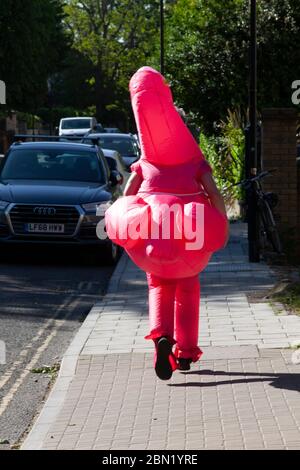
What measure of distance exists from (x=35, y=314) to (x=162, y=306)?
150 inches

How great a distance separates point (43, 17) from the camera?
4947 cm

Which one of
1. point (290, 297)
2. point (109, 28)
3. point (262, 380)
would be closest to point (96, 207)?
point (290, 297)

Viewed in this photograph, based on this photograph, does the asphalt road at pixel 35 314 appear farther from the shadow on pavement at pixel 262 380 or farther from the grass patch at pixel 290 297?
the grass patch at pixel 290 297

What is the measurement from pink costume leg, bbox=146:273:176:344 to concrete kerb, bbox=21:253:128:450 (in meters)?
0.74

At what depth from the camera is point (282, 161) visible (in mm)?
15922

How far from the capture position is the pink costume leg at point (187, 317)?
8.10m

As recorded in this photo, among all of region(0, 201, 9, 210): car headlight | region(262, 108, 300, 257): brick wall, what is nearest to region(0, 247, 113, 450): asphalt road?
region(0, 201, 9, 210): car headlight

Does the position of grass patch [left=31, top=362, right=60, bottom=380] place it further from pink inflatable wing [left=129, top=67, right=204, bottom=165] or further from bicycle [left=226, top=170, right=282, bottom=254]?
bicycle [left=226, top=170, right=282, bottom=254]

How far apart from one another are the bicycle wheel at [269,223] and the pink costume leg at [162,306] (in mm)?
6671

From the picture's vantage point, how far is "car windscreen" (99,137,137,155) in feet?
98.6
